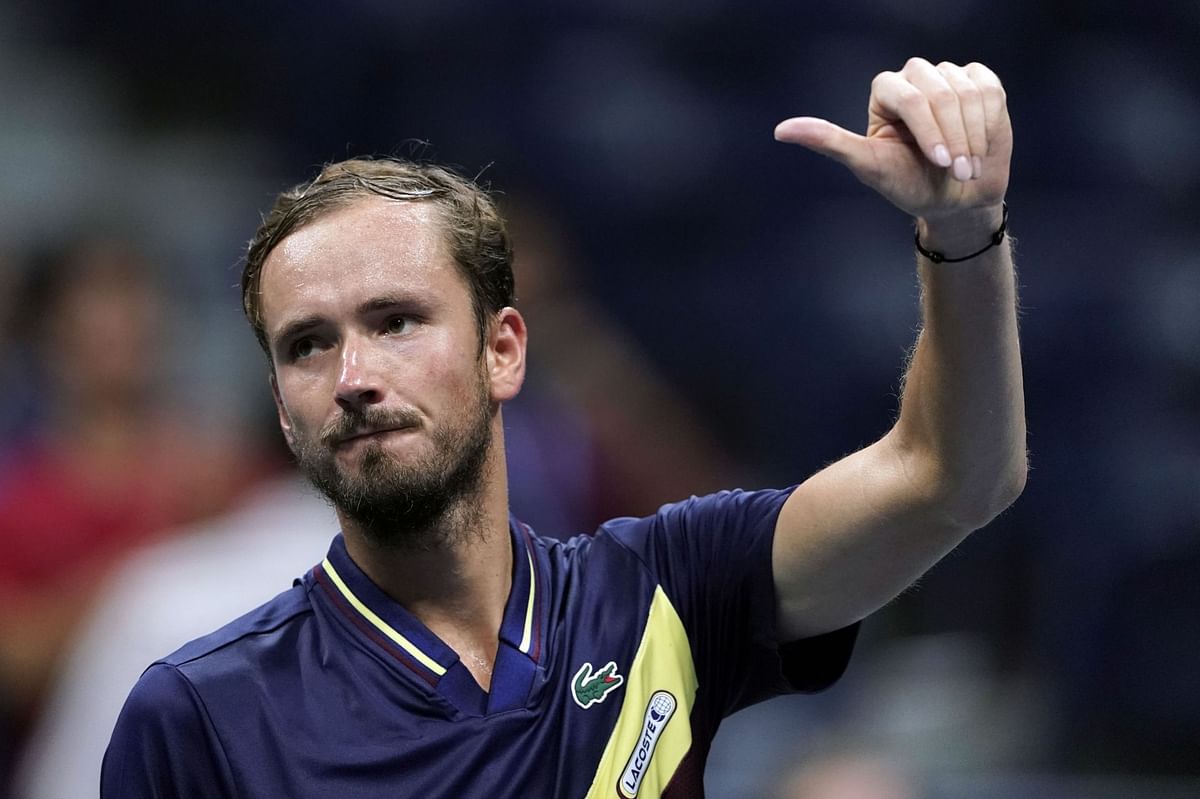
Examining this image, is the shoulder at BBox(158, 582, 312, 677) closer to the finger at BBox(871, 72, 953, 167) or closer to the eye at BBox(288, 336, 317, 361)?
the eye at BBox(288, 336, 317, 361)

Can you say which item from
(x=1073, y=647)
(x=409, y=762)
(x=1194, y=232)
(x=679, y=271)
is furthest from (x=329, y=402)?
(x=1194, y=232)

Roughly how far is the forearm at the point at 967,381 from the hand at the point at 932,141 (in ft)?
0.16

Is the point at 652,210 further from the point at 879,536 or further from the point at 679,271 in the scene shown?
the point at 879,536

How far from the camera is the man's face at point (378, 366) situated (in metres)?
2.45

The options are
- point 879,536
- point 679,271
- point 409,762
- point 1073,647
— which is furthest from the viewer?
point 679,271

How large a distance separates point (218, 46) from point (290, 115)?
0.49 meters

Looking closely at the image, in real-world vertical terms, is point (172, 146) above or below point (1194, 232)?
above

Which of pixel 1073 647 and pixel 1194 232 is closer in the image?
→ pixel 1073 647

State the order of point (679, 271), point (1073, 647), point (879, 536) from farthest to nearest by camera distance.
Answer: point (679, 271) → point (1073, 647) → point (879, 536)

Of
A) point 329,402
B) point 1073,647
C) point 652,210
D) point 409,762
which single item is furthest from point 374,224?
point 652,210

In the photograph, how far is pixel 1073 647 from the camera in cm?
576

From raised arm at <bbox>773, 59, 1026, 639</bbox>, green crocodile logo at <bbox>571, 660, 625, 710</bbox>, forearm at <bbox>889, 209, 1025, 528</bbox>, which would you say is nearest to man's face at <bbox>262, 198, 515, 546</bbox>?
green crocodile logo at <bbox>571, 660, 625, 710</bbox>

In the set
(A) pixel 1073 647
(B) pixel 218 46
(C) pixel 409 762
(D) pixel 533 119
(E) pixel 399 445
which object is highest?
(B) pixel 218 46

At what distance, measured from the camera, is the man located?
2320 millimetres
